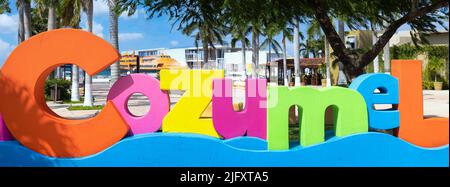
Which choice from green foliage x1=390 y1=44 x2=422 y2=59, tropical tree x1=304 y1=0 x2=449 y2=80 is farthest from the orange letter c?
green foliage x1=390 y1=44 x2=422 y2=59

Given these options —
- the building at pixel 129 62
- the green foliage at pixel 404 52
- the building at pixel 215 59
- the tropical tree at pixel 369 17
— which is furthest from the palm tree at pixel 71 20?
the green foliage at pixel 404 52

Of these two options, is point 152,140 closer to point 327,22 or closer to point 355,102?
point 355,102

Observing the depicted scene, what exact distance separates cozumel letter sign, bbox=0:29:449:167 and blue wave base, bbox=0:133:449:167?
0.02m

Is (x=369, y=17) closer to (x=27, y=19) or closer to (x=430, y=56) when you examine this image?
(x=27, y=19)

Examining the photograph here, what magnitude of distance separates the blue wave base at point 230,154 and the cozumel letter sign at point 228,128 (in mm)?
15

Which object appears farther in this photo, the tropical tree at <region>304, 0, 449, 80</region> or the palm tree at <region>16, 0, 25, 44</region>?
the palm tree at <region>16, 0, 25, 44</region>

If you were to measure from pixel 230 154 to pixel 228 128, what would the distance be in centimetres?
55

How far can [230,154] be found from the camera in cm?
628

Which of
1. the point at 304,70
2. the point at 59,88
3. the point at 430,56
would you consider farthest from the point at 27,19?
the point at 304,70

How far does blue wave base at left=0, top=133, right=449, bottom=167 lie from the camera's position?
628 centimetres

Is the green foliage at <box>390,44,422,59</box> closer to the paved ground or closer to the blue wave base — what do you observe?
the paved ground

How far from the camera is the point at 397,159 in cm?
637
